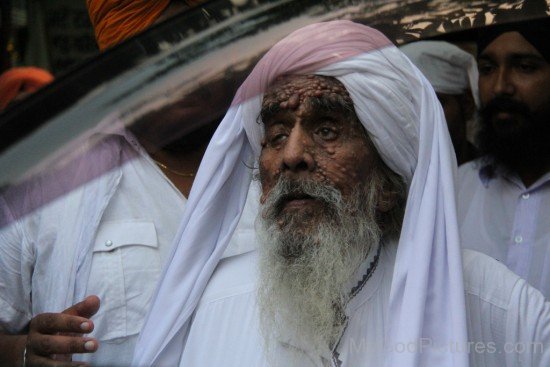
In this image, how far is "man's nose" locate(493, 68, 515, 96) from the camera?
3934 millimetres

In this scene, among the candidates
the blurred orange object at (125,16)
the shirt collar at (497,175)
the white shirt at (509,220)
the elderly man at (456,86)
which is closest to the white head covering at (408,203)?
the blurred orange object at (125,16)

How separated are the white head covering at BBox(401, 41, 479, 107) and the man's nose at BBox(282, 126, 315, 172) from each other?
167cm

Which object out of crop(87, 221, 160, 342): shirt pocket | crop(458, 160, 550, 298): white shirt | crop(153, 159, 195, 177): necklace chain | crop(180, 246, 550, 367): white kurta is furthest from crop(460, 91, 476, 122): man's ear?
crop(87, 221, 160, 342): shirt pocket

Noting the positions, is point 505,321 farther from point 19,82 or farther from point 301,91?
point 19,82

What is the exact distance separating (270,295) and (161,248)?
0.52 meters

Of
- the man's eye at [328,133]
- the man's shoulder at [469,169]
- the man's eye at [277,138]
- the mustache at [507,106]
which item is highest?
the man's eye at [277,138]

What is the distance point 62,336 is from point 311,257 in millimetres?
719

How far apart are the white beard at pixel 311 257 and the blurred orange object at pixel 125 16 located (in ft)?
3.02

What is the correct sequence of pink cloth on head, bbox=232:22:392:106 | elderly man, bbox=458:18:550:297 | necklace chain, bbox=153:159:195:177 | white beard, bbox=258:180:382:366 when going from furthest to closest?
1. elderly man, bbox=458:18:550:297
2. necklace chain, bbox=153:159:195:177
3. white beard, bbox=258:180:382:366
4. pink cloth on head, bbox=232:22:392:106

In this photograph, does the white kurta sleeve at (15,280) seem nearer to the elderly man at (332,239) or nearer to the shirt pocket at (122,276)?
the shirt pocket at (122,276)

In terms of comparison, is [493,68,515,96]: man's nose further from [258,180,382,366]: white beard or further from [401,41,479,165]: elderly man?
[258,180,382,366]: white beard

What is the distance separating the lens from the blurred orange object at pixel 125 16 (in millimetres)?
3432

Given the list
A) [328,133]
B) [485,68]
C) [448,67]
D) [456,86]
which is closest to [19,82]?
[328,133]

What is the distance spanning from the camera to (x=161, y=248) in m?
3.18
